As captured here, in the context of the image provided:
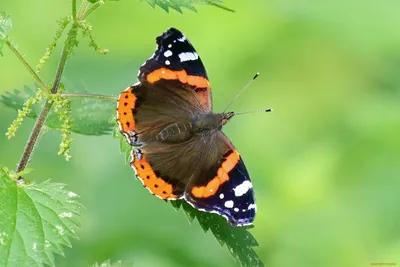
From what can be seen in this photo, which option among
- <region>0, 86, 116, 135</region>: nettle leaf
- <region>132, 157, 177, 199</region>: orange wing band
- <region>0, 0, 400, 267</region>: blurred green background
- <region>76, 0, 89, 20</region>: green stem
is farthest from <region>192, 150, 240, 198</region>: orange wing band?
<region>0, 0, 400, 267</region>: blurred green background

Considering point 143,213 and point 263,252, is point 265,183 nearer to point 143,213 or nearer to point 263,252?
point 263,252

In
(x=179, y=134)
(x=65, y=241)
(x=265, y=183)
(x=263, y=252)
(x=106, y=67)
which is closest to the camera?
(x=65, y=241)

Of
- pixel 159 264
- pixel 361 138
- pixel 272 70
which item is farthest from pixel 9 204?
pixel 272 70

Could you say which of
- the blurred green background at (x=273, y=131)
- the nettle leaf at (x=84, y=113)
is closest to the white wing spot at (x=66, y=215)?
the nettle leaf at (x=84, y=113)

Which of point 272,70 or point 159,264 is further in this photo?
point 272,70

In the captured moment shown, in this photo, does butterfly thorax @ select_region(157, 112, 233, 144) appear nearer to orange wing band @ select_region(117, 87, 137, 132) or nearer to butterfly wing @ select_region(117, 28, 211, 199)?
butterfly wing @ select_region(117, 28, 211, 199)

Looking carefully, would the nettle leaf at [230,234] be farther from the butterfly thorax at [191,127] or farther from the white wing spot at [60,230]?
the white wing spot at [60,230]

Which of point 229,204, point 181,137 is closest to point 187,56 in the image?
point 181,137

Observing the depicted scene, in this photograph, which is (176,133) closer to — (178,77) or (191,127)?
(191,127)
